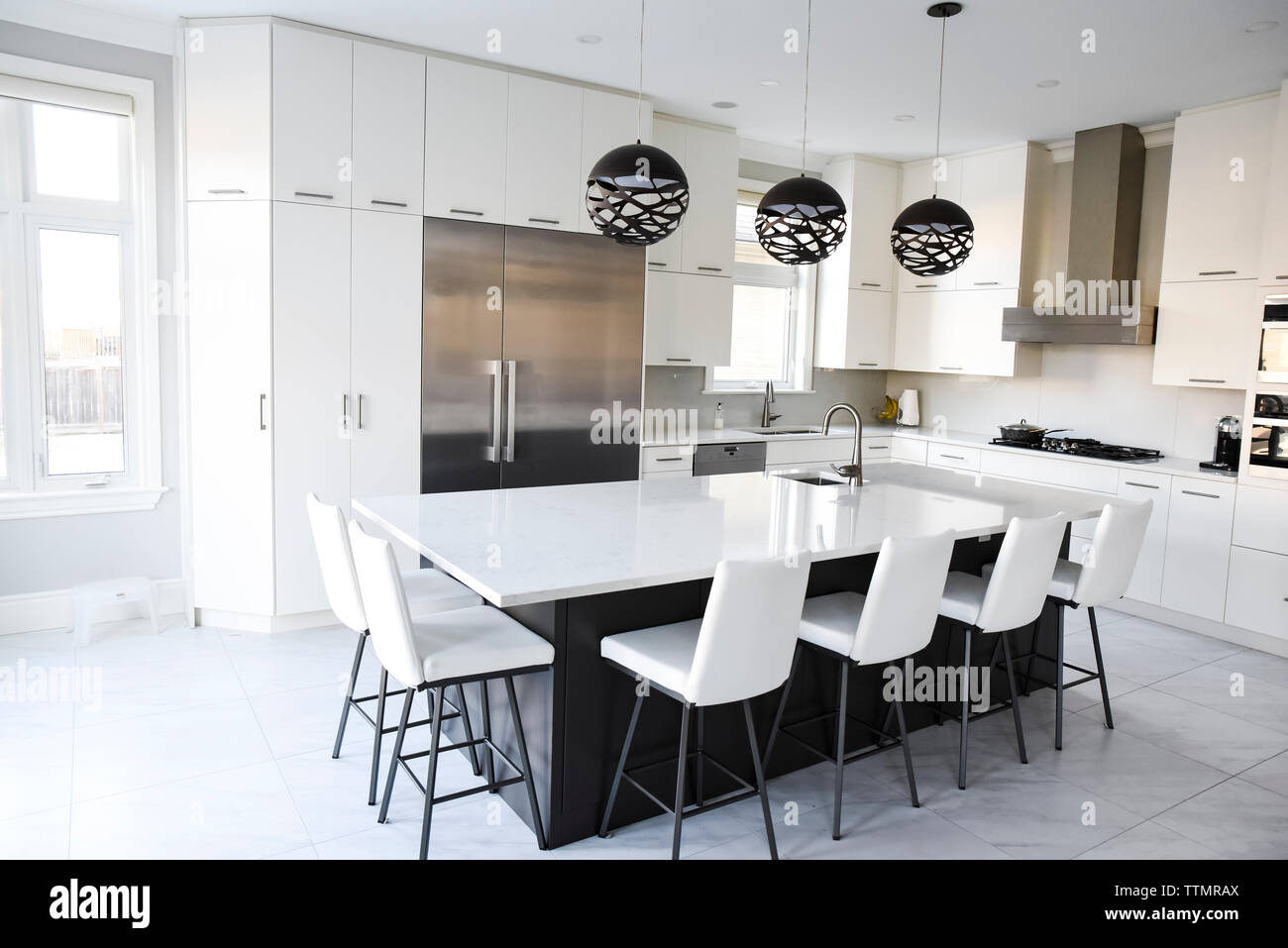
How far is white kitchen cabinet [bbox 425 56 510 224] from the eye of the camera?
4496 mm

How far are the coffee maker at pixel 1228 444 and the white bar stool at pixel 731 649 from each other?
12.3 ft

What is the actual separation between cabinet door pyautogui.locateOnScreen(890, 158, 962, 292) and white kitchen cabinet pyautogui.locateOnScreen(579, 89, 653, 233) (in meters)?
2.11

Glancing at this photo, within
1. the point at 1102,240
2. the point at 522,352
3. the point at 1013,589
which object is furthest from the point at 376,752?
the point at 1102,240

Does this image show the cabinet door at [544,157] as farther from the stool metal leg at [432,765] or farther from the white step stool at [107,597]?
the stool metal leg at [432,765]

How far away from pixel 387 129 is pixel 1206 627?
506cm

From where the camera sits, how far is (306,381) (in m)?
4.35

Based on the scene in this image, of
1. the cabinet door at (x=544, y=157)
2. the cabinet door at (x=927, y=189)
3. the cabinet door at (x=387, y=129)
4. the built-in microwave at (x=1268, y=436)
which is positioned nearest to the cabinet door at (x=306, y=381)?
the cabinet door at (x=387, y=129)

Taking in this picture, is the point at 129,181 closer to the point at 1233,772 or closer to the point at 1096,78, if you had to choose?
the point at 1096,78

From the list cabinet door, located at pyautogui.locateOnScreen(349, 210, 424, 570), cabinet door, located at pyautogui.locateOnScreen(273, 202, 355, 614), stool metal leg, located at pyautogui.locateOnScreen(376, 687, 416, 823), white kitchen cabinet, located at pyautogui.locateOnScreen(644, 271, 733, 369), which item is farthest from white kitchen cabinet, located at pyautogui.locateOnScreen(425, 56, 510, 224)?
stool metal leg, located at pyautogui.locateOnScreen(376, 687, 416, 823)

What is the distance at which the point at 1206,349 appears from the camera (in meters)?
4.91

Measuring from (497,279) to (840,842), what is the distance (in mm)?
3273

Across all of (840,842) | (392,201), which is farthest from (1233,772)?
(392,201)

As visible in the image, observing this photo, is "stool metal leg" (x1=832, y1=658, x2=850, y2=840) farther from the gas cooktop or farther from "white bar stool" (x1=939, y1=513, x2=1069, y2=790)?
the gas cooktop

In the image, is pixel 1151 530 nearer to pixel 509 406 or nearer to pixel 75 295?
pixel 509 406
